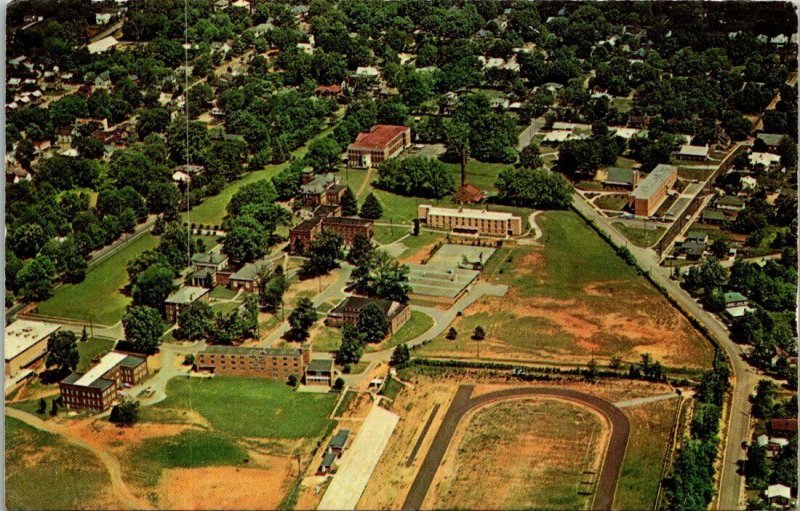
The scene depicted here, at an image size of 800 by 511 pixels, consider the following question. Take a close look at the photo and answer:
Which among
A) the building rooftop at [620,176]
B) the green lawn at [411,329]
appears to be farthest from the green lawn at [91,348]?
the building rooftop at [620,176]

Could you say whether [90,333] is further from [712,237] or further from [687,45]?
[687,45]

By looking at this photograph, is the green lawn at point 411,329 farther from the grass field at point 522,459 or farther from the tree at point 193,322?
the tree at point 193,322

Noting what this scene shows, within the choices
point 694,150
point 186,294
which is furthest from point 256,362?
point 694,150

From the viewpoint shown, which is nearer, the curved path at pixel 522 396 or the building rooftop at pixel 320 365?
the curved path at pixel 522 396

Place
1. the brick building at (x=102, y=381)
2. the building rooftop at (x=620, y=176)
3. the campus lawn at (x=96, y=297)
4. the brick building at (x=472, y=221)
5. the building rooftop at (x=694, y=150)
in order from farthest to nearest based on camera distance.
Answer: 1. the building rooftop at (x=694, y=150)
2. the building rooftop at (x=620, y=176)
3. the brick building at (x=472, y=221)
4. the campus lawn at (x=96, y=297)
5. the brick building at (x=102, y=381)

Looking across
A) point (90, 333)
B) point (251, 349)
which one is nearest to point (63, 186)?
point (90, 333)

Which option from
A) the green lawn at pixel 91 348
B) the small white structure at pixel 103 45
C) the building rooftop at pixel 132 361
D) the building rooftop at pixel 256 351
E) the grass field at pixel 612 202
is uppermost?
the small white structure at pixel 103 45

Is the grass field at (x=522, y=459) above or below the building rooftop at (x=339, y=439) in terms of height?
below

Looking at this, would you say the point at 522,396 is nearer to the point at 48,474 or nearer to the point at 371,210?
the point at 48,474
